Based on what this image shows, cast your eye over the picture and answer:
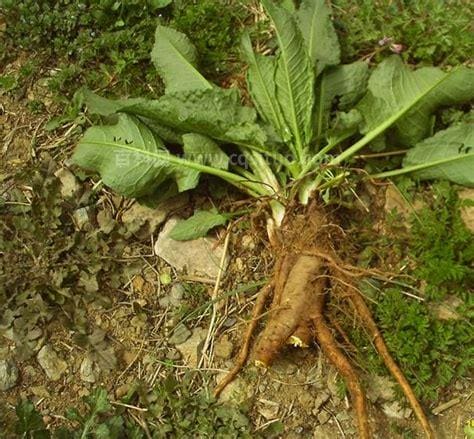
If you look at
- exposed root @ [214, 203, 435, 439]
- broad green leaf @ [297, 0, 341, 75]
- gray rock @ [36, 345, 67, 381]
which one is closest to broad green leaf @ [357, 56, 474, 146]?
broad green leaf @ [297, 0, 341, 75]

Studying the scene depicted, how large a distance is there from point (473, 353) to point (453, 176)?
681 mm

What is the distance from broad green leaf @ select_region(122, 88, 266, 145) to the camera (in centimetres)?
278

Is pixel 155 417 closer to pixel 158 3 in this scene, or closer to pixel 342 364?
pixel 342 364

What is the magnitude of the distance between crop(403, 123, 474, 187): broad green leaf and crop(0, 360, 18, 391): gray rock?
1721 millimetres

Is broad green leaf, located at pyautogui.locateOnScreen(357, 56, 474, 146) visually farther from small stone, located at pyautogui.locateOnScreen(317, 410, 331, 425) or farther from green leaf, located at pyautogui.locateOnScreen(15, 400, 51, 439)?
green leaf, located at pyautogui.locateOnScreen(15, 400, 51, 439)

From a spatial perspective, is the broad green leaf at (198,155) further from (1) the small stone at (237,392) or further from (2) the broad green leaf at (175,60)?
(1) the small stone at (237,392)

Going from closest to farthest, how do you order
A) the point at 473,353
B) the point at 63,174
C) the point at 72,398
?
the point at 473,353 < the point at 72,398 < the point at 63,174

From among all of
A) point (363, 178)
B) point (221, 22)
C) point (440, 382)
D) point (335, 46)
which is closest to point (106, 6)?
point (221, 22)

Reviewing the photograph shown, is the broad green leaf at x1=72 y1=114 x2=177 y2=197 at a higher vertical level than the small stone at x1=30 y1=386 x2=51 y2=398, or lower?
higher

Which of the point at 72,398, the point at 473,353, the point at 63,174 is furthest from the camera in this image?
the point at 63,174

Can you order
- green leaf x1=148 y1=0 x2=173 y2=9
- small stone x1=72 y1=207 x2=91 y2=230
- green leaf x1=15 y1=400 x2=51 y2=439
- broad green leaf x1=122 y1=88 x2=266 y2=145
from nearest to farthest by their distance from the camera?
green leaf x1=15 y1=400 x2=51 y2=439 < broad green leaf x1=122 y1=88 x2=266 y2=145 < small stone x1=72 y1=207 x2=91 y2=230 < green leaf x1=148 y1=0 x2=173 y2=9

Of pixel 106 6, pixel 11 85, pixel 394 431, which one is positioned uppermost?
pixel 106 6

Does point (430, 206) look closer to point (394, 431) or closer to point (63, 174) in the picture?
point (394, 431)

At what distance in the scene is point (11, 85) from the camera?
3.31 m
